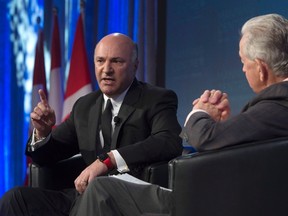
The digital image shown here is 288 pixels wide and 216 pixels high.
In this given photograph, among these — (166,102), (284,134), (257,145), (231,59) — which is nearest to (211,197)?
(257,145)

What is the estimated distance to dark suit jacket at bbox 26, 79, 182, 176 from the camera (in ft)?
7.93

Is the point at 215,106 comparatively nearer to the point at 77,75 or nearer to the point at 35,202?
the point at 35,202

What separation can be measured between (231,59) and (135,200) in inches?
95.9

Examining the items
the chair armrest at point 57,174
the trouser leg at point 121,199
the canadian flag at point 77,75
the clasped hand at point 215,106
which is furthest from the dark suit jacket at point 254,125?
the canadian flag at point 77,75

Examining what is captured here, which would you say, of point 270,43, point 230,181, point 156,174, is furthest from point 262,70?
point 156,174

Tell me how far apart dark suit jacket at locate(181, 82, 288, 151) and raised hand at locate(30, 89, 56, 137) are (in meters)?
1.02

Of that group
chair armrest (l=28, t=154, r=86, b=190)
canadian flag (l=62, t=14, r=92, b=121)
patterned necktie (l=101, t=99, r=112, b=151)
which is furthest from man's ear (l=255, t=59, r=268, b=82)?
canadian flag (l=62, t=14, r=92, b=121)

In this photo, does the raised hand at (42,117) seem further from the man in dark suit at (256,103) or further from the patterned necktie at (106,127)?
the man in dark suit at (256,103)

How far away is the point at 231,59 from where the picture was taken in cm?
425

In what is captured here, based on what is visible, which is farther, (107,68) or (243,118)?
(107,68)

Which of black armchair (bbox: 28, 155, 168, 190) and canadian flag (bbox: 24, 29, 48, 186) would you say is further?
canadian flag (bbox: 24, 29, 48, 186)

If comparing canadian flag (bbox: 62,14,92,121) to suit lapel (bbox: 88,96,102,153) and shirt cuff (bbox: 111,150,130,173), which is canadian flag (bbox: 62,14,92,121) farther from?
shirt cuff (bbox: 111,150,130,173)

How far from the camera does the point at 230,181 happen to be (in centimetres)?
171

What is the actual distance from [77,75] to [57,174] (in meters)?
2.19
